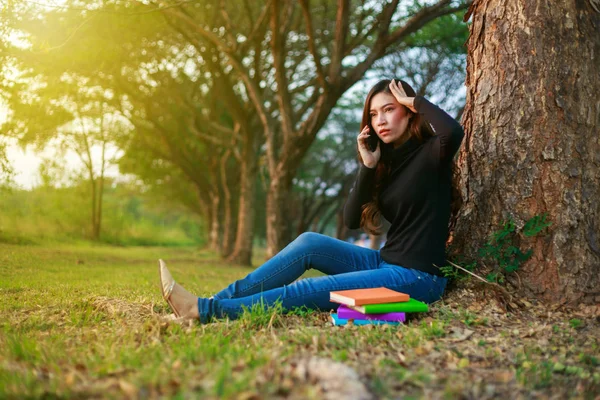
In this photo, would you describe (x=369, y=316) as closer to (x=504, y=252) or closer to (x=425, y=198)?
(x=425, y=198)

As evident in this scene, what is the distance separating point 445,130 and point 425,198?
19.4 inches

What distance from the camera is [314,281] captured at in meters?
3.56

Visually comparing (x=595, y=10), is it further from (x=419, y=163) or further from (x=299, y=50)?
(x=299, y=50)

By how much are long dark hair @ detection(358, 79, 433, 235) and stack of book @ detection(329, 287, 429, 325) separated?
2.56ft

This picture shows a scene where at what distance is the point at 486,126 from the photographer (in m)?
3.86

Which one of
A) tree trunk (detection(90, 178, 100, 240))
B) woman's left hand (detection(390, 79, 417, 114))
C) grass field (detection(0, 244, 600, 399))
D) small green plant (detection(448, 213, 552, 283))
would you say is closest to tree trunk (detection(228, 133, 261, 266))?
tree trunk (detection(90, 178, 100, 240))

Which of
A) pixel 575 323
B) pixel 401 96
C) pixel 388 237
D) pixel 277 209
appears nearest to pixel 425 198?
pixel 388 237

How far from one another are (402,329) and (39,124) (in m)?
8.04

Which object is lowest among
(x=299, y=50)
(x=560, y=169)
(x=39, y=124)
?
(x=560, y=169)

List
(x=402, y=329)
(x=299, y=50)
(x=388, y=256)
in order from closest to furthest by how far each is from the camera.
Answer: (x=402, y=329) → (x=388, y=256) → (x=299, y=50)

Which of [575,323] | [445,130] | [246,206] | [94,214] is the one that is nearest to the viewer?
[575,323]

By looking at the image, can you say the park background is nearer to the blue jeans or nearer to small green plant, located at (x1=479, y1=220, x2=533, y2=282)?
small green plant, located at (x1=479, y1=220, x2=533, y2=282)

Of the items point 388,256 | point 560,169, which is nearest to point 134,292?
point 388,256

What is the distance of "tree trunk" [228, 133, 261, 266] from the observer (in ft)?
41.5
